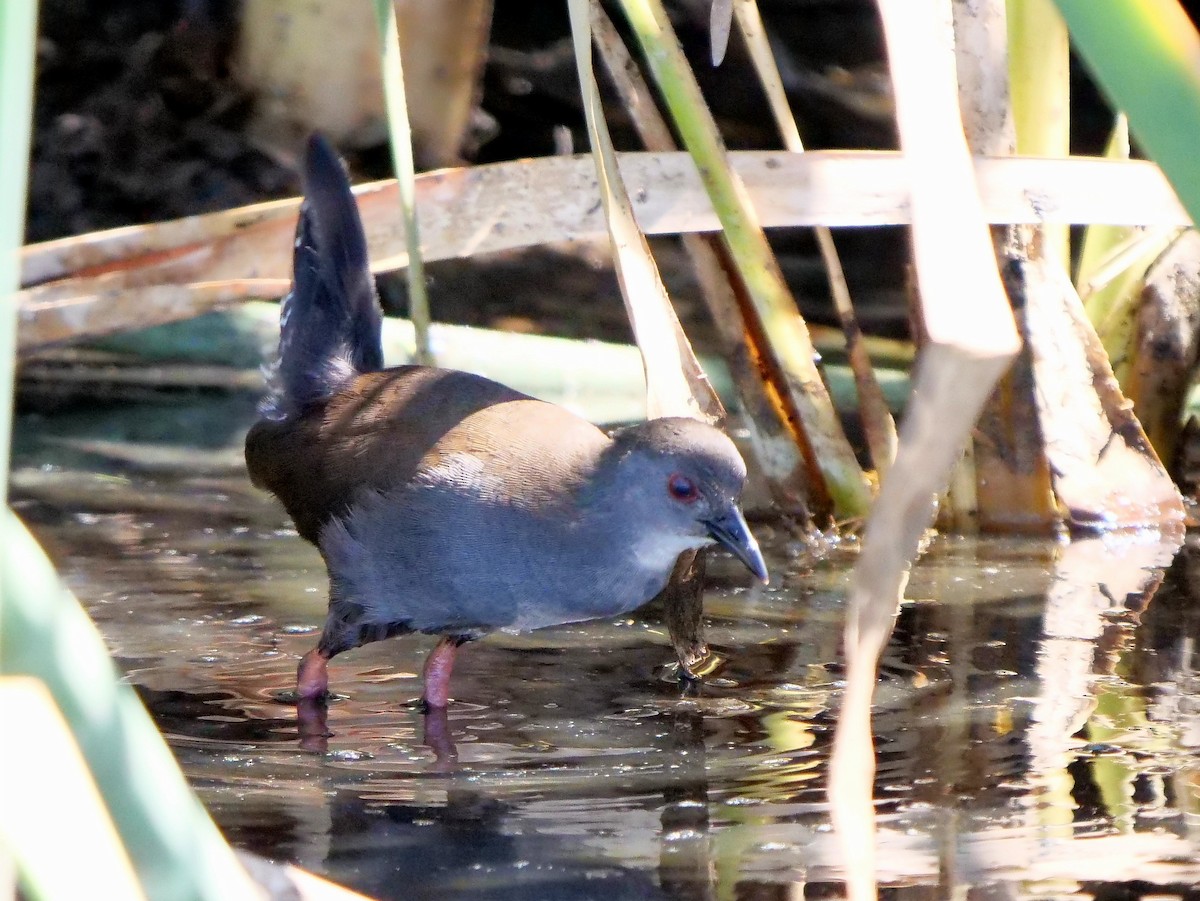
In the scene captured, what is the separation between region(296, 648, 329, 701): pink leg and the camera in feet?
9.98

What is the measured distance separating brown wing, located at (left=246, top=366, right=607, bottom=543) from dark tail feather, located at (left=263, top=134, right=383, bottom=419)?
9 cm

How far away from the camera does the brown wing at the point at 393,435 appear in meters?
3.17

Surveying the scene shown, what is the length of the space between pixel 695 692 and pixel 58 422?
9.71 ft

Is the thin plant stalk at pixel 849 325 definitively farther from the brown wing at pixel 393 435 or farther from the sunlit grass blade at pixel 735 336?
the brown wing at pixel 393 435

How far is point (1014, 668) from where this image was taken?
3131 mm

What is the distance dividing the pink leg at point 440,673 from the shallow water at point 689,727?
0.05m

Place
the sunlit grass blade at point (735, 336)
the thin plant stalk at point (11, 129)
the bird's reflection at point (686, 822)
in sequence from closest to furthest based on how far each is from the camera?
the thin plant stalk at point (11, 129) < the bird's reflection at point (686, 822) < the sunlit grass blade at point (735, 336)

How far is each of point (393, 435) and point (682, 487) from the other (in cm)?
62

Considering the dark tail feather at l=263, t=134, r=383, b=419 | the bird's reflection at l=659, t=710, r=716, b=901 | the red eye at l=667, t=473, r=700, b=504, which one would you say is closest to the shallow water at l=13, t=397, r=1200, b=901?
the bird's reflection at l=659, t=710, r=716, b=901

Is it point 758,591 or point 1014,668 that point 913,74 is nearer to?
point 1014,668

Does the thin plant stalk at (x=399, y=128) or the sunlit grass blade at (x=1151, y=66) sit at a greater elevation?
the thin plant stalk at (x=399, y=128)

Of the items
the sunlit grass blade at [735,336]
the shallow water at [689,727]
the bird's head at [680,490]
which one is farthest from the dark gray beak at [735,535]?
the sunlit grass blade at [735,336]

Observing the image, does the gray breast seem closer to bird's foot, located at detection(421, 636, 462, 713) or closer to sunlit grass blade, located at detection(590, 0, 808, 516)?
bird's foot, located at detection(421, 636, 462, 713)

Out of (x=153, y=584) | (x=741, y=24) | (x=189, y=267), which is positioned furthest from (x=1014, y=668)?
(x=189, y=267)
